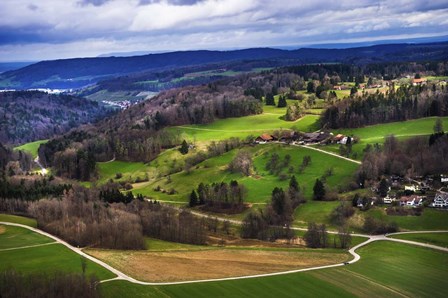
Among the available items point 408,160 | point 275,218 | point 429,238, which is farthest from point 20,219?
point 408,160

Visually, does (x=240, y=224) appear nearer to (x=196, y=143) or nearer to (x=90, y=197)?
(x=90, y=197)

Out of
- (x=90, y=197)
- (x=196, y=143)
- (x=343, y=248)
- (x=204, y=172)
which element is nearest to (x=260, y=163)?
(x=204, y=172)

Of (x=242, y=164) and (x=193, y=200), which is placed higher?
(x=242, y=164)

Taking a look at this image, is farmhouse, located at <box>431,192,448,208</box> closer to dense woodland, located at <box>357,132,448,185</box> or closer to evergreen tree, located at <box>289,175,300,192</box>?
dense woodland, located at <box>357,132,448,185</box>

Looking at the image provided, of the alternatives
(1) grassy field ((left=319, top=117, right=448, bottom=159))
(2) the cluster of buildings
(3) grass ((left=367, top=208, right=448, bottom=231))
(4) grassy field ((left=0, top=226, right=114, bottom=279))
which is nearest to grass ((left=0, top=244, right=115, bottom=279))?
(4) grassy field ((left=0, top=226, right=114, bottom=279))

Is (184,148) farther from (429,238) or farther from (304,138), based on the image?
(429,238)
